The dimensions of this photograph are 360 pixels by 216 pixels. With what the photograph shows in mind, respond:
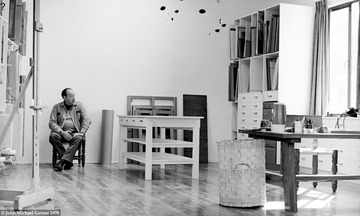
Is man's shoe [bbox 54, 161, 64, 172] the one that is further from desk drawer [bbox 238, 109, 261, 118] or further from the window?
the window

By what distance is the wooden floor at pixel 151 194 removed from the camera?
421 cm

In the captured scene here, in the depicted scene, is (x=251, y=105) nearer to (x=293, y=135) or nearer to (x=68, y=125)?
(x=68, y=125)

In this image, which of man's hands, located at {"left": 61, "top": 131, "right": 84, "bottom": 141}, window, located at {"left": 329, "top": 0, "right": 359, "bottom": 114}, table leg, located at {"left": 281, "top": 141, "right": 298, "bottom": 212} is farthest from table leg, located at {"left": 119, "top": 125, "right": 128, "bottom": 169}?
table leg, located at {"left": 281, "top": 141, "right": 298, "bottom": 212}

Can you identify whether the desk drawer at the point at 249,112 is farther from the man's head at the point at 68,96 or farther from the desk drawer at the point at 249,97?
the man's head at the point at 68,96

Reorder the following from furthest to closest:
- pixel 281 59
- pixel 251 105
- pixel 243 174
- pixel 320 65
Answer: pixel 251 105
pixel 281 59
pixel 320 65
pixel 243 174

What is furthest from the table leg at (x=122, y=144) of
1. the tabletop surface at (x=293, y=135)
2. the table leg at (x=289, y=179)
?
the table leg at (x=289, y=179)

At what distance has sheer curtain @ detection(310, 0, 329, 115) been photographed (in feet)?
23.5

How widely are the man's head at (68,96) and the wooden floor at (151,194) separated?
983 mm

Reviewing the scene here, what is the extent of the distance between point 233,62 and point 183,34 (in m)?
1.04

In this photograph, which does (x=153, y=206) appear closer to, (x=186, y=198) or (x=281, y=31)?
(x=186, y=198)

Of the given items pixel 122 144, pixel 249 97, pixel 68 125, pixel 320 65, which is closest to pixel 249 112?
pixel 249 97

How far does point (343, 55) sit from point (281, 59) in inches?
33.6

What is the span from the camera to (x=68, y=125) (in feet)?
24.6

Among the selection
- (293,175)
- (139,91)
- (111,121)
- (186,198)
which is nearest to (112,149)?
(111,121)
